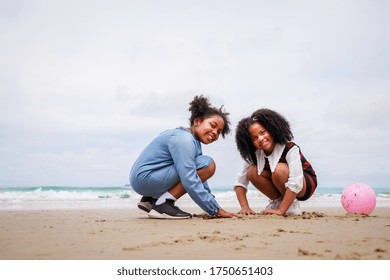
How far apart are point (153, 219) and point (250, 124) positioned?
1.55 meters

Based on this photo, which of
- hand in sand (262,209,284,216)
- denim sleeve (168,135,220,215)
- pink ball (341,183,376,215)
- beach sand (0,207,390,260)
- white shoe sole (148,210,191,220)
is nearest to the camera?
beach sand (0,207,390,260)

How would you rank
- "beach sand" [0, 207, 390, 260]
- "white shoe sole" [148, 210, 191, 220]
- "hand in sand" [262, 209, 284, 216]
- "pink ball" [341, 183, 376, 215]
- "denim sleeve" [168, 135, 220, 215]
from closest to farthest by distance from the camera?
1. "beach sand" [0, 207, 390, 260]
2. "denim sleeve" [168, 135, 220, 215]
3. "white shoe sole" [148, 210, 191, 220]
4. "hand in sand" [262, 209, 284, 216]
5. "pink ball" [341, 183, 376, 215]

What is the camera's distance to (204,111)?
15.8ft

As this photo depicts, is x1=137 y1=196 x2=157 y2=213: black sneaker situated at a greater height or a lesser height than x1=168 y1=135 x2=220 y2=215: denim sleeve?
lesser

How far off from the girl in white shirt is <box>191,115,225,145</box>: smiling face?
1.26ft

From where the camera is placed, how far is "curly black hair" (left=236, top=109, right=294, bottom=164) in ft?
15.7

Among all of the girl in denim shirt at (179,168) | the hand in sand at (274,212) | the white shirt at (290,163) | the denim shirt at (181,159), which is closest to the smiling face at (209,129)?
the girl in denim shirt at (179,168)

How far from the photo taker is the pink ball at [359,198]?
532 cm

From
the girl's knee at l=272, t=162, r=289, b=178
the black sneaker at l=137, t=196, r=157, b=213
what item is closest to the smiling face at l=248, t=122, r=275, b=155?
the girl's knee at l=272, t=162, r=289, b=178

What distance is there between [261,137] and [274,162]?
317 millimetres

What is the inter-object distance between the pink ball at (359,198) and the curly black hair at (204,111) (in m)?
1.86

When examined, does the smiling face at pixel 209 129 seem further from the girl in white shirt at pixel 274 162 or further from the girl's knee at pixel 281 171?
the girl's knee at pixel 281 171

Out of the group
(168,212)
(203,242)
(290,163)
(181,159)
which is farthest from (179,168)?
(203,242)

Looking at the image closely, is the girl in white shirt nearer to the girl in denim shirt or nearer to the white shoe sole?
the girl in denim shirt
